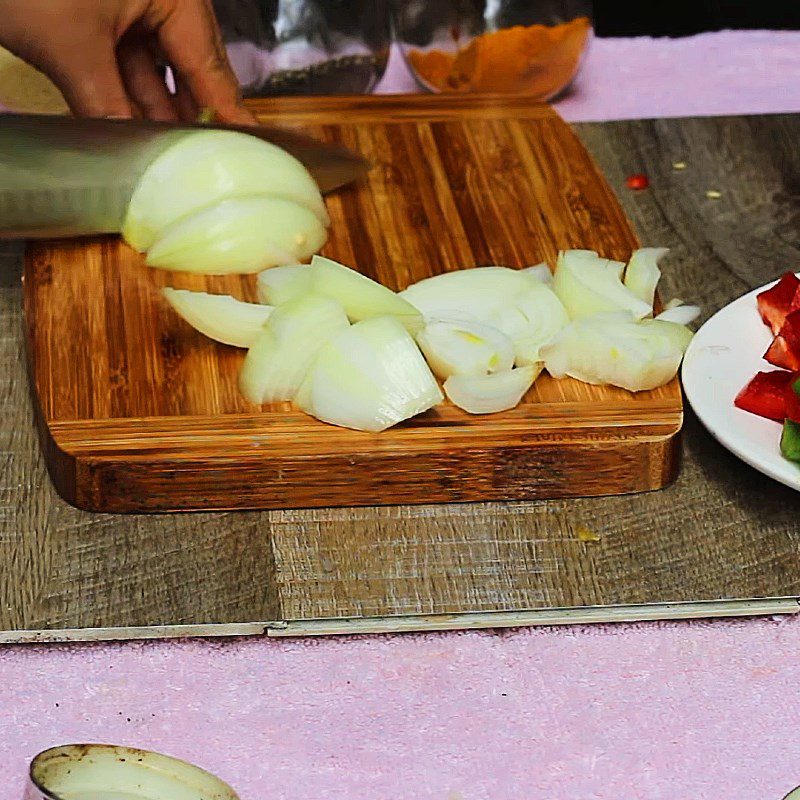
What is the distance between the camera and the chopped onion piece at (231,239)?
1.18m

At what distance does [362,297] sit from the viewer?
1.08 m

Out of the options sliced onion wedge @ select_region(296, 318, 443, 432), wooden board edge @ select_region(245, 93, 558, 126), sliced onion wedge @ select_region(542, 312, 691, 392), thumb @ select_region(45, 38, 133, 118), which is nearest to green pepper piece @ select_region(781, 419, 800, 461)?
sliced onion wedge @ select_region(542, 312, 691, 392)

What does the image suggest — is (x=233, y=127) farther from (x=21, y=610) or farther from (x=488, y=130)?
(x=21, y=610)

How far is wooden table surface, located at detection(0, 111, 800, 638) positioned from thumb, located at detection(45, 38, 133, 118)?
36cm

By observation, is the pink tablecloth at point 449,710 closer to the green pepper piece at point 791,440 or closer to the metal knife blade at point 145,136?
the green pepper piece at point 791,440

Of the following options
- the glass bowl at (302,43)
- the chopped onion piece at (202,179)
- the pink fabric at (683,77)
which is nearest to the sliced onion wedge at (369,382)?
the chopped onion piece at (202,179)

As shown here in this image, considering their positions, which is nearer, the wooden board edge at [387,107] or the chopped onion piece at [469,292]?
the chopped onion piece at [469,292]

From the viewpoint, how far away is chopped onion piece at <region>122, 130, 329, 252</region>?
46.7 inches

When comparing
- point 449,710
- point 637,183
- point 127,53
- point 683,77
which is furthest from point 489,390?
point 683,77

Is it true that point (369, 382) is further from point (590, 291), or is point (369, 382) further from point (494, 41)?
point (494, 41)

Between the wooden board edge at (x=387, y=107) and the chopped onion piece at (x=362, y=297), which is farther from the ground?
the chopped onion piece at (x=362, y=297)

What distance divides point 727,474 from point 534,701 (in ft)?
0.94

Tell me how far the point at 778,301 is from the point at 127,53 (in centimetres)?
75

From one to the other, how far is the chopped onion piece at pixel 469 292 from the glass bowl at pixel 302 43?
1.72 ft
